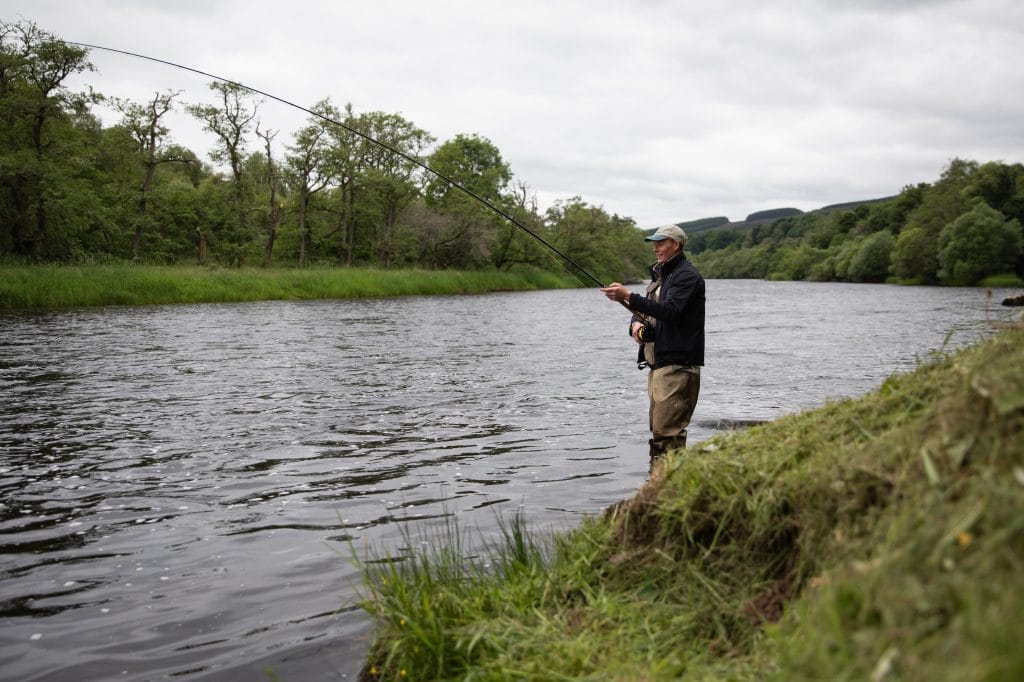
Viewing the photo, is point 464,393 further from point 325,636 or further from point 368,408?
point 325,636

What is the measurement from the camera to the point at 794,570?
127 inches

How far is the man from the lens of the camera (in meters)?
7.09

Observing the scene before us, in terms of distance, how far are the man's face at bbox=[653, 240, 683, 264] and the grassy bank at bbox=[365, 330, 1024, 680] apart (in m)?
3.05

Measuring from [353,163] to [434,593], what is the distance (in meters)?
55.7

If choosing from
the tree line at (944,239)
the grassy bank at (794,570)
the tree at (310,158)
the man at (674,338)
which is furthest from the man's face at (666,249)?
the tree line at (944,239)

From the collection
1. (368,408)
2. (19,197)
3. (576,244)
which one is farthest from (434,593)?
(576,244)

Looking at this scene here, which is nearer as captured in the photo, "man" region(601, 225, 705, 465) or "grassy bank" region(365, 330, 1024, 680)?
"grassy bank" region(365, 330, 1024, 680)

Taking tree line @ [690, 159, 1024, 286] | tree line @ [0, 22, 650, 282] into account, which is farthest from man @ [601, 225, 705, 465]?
tree line @ [690, 159, 1024, 286]

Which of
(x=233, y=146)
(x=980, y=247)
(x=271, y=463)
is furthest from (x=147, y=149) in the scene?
(x=980, y=247)

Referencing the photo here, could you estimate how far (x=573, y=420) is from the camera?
1143cm

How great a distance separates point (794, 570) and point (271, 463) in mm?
6841

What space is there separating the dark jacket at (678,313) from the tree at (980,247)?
75797 millimetres

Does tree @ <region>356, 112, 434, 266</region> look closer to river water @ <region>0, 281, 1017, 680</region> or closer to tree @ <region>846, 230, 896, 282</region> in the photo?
river water @ <region>0, 281, 1017, 680</region>

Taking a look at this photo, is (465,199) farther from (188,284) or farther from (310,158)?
(188,284)
